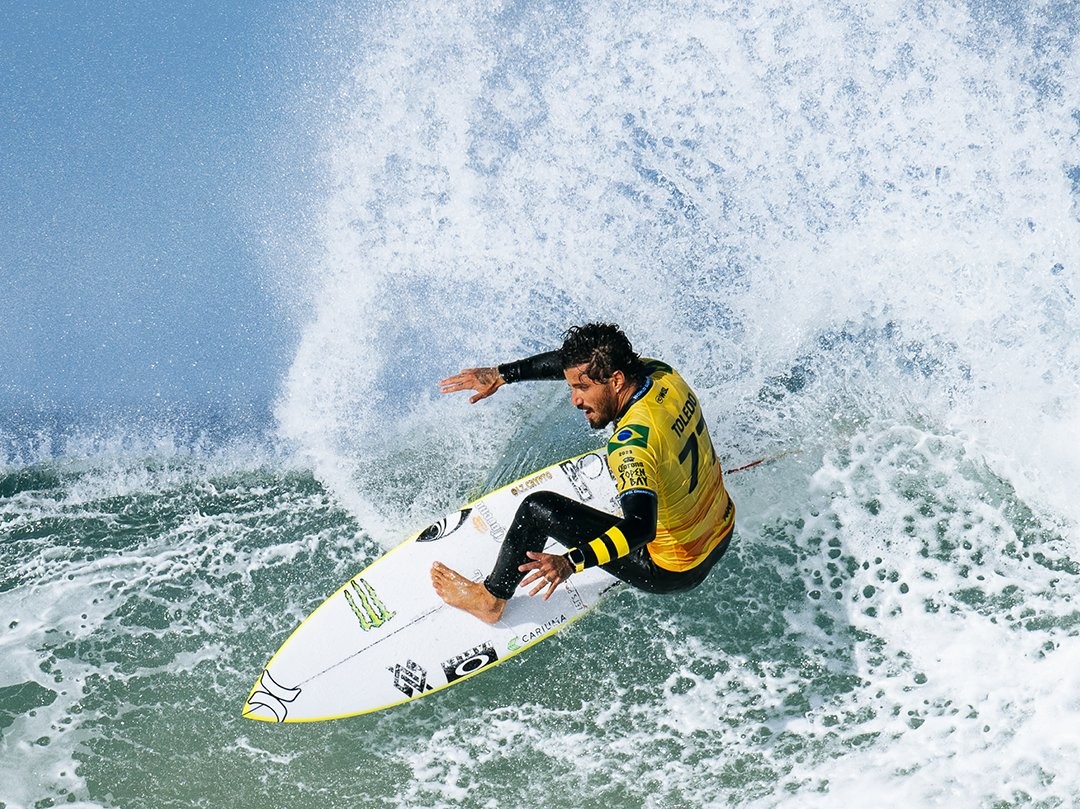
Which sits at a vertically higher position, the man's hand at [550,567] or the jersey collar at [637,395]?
the jersey collar at [637,395]

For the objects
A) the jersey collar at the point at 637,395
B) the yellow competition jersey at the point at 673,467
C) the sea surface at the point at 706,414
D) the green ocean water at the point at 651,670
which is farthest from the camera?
the sea surface at the point at 706,414

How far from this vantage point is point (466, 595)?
5824mm

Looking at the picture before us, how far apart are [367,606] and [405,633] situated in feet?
1.00

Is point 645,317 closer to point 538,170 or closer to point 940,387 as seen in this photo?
point 538,170

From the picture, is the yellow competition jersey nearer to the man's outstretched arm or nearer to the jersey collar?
the jersey collar

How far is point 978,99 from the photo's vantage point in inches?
299

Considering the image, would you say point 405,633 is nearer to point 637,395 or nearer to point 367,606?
point 367,606

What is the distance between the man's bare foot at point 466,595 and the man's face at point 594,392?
148 centimetres

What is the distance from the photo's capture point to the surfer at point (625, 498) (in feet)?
15.1

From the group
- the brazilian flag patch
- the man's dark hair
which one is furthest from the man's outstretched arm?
the brazilian flag patch

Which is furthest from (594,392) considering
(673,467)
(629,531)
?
(629,531)

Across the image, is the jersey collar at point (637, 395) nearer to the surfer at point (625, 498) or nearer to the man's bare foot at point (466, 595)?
the surfer at point (625, 498)

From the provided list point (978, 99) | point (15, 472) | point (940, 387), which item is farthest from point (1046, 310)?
point (15, 472)

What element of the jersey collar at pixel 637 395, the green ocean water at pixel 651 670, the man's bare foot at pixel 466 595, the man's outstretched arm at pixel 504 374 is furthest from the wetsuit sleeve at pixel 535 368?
the green ocean water at pixel 651 670
